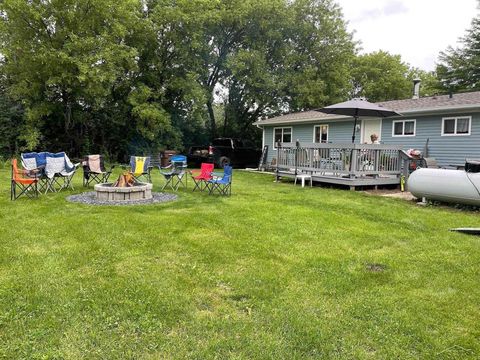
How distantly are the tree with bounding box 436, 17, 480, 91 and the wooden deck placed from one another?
642 inches

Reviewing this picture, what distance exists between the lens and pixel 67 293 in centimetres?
286

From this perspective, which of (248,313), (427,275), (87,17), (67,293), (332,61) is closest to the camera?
(248,313)

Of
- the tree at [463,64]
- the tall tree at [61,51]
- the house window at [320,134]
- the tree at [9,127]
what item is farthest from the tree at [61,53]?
the tree at [463,64]

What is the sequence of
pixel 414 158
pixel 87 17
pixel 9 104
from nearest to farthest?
1. pixel 414 158
2. pixel 87 17
3. pixel 9 104

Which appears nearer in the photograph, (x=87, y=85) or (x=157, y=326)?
(x=157, y=326)

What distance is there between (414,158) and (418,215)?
4458 millimetres

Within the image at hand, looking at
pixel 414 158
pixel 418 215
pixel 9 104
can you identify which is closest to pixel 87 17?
pixel 9 104

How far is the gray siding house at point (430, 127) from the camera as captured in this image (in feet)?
35.8

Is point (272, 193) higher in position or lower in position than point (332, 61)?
lower

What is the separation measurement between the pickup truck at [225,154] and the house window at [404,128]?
21.9 ft

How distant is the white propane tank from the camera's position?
21.5 ft

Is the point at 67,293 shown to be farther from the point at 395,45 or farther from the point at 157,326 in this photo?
the point at 395,45

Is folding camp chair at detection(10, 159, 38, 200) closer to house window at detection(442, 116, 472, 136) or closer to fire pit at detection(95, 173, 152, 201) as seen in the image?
fire pit at detection(95, 173, 152, 201)

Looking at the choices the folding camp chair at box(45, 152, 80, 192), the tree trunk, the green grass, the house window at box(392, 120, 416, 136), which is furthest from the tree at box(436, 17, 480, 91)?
the folding camp chair at box(45, 152, 80, 192)
